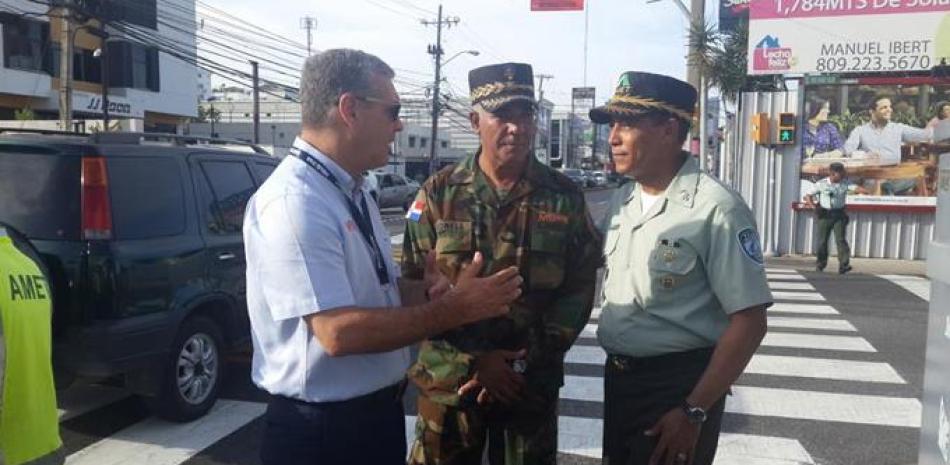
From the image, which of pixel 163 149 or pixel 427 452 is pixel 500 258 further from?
pixel 163 149

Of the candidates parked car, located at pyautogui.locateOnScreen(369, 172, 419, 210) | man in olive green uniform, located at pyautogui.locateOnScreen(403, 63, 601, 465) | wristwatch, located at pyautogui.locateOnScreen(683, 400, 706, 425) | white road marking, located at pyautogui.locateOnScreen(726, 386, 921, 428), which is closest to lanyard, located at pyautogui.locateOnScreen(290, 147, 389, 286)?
man in olive green uniform, located at pyautogui.locateOnScreen(403, 63, 601, 465)

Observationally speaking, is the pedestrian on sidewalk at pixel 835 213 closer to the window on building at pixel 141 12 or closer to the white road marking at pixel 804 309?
the white road marking at pixel 804 309

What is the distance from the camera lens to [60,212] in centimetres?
391

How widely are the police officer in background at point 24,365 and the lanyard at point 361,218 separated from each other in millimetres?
784

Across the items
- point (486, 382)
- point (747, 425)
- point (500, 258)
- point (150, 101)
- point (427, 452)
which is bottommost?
point (747, 425)

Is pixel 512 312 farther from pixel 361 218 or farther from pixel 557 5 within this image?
pixel 557 5

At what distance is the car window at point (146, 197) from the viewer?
13.3 ft

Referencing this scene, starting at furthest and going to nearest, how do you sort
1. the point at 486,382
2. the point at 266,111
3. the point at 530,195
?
the point at 266,111 < the point at 530,195 < the point at 486,382

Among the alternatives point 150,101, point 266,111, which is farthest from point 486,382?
point 266,111

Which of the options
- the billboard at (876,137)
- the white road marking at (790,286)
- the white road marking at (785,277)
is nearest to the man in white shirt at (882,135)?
the billboard at (876,137)

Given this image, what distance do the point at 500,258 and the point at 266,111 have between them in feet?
263

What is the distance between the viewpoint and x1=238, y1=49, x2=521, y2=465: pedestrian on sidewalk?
195 centimetres

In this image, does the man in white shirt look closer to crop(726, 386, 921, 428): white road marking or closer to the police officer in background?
crop(726, 386, 921, 428): white road marking

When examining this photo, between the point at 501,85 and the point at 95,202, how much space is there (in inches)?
95.6
